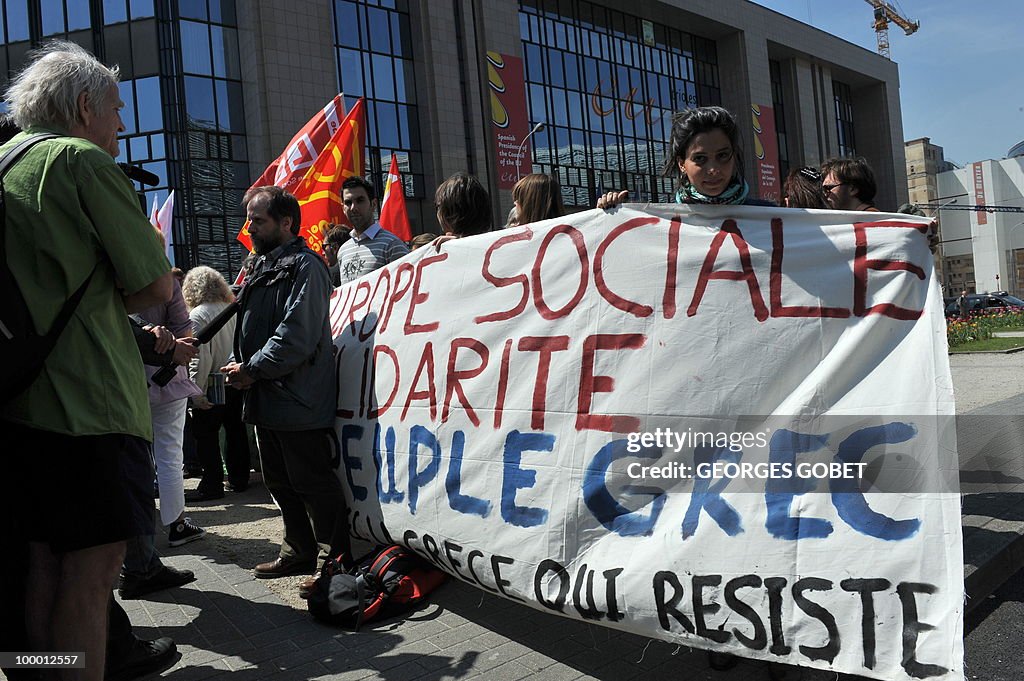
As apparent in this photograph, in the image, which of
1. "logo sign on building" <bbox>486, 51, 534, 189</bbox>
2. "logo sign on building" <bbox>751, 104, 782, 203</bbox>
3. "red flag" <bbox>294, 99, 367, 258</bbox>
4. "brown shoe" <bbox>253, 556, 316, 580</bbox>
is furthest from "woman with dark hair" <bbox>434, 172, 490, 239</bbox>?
"logo sign on building" <bbox>751, 104, 782, 203</bbox>

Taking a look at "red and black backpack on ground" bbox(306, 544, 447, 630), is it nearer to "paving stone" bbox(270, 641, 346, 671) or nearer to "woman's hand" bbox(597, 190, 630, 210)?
"paving stone" bbox(270, 641, 346, 671)

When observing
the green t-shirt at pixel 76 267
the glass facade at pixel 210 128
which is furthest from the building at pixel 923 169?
the green t-shirt at pixel 76 267

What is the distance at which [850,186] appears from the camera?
12.8 ft

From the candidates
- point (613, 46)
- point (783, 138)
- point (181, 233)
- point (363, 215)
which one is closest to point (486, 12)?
point (613, 46)

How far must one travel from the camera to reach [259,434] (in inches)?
151

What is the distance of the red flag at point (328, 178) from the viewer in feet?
23.8

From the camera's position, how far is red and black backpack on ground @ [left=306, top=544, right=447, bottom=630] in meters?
3.21

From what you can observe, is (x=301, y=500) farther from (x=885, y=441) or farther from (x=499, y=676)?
(x=885, y=441)

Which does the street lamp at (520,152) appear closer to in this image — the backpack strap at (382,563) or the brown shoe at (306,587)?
the brown shoe at (306,587)

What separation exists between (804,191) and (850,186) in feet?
1.41

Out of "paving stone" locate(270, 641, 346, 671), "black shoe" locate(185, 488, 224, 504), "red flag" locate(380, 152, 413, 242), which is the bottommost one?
"paving stone" locate(270, 641, 346, 671)

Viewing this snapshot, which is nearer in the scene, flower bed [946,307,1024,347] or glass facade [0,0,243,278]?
flower bed [946,307,1024,347]

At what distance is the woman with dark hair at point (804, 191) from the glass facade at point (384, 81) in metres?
26.2

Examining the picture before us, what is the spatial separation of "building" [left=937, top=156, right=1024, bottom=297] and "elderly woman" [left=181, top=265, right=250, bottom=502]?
87405 mm
